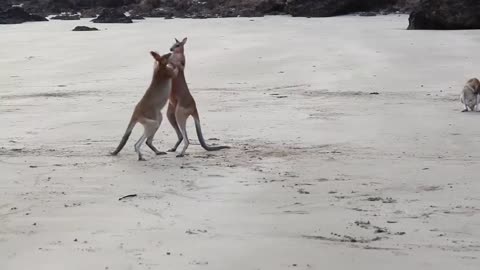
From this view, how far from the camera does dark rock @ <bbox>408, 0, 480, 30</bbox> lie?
59.2 ft

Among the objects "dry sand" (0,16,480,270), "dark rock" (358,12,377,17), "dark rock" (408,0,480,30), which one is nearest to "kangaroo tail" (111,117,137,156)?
"dry sand" (0,16,480,270)

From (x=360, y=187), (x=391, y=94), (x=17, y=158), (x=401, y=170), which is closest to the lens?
(x=360, y=187)

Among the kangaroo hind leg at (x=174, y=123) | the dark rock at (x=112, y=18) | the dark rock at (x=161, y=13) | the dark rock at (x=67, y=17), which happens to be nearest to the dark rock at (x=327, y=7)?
→ the dark rock at (x=161, y=13)

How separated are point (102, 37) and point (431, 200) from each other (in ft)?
44.9

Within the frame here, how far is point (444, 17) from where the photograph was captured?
18016 mm

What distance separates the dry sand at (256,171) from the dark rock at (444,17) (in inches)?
219

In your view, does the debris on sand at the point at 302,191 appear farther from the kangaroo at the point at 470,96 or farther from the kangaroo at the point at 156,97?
the kangaroo at the point at 470,96

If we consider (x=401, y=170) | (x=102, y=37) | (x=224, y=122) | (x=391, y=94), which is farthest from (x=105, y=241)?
(x=102, y=37)

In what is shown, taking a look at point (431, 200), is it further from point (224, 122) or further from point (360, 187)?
point (224, 122)

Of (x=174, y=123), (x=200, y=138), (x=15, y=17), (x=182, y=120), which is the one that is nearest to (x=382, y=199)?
(x=200, y=138)

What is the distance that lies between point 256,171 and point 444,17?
13.1m

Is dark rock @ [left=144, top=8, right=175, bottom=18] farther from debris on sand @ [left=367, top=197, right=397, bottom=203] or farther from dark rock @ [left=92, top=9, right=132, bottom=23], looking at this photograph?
debris on sand @ [left=367, top=197, right=397, bottom=203]

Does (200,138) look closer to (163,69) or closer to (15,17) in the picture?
(163,69)

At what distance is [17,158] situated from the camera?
6.43 metres
